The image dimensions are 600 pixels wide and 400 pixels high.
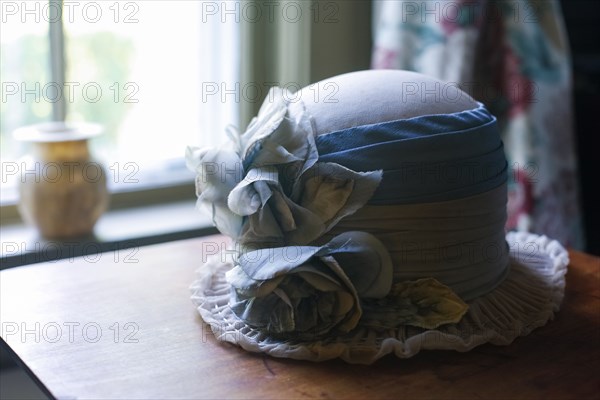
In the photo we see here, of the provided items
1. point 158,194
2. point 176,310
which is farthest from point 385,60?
point 176,310

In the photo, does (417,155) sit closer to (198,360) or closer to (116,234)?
(198,360)

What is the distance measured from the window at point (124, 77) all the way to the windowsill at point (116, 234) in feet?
0.18

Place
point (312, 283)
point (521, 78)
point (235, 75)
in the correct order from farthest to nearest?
point (235, 75)
point (521, 78)
point (312, 283)

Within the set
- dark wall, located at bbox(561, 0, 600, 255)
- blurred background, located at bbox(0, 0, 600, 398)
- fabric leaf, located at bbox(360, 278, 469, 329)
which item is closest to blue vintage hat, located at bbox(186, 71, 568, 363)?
fabric leaf, located at bbox(360, 278, 469, 329)

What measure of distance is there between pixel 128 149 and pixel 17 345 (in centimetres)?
75

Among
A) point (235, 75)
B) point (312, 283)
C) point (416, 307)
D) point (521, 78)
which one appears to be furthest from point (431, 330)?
point (235, 75)

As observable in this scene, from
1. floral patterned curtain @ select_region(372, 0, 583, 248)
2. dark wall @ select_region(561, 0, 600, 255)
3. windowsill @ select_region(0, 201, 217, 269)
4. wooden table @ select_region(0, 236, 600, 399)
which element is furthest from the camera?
dark wall @ select_region(561, 0, 600, 255)

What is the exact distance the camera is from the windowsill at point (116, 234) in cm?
129

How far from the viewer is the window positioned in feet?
4.49

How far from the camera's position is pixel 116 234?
4.57ft

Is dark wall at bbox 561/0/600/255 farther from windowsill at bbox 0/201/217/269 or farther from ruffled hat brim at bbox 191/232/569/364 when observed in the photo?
windowsill at bbox 0/201/217/269

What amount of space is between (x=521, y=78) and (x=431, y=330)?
716 mm

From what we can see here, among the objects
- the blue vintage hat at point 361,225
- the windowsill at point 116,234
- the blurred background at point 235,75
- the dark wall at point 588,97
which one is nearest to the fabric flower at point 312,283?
the blue vintage hat at point 361,225

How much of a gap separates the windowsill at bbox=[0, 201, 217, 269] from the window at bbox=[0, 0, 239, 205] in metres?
0.06
